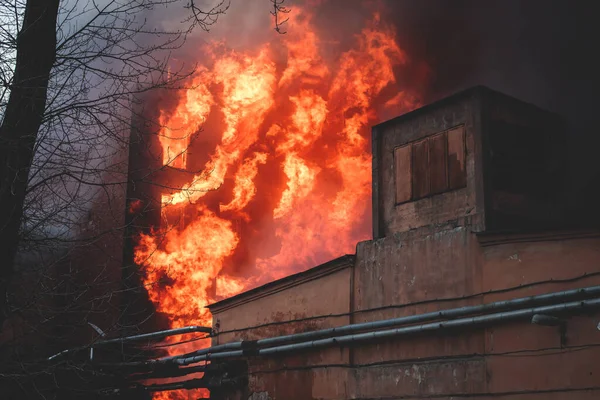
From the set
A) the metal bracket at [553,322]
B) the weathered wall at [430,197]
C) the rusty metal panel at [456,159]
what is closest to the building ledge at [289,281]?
the weathered wall at [430,197]

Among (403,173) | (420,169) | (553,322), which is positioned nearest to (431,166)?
(420,169)

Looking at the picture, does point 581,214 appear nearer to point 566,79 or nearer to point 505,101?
point 505,101

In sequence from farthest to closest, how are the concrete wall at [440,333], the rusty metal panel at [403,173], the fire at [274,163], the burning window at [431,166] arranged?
the fire at [274,163] → the rusty metal panel at [403,173] → the burning window at [431,166] → the concrete wall at [440,333]

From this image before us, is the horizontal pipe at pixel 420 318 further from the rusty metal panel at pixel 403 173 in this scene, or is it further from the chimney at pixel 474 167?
the rusty metal panel at pixel 403 173

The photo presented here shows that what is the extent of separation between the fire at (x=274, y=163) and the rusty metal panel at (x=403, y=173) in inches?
343

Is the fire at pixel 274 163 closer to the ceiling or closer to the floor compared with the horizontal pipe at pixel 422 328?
closer to the ceiling

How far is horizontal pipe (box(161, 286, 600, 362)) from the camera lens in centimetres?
1038

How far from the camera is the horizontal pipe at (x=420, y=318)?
10.4 metres

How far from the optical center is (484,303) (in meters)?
11.8

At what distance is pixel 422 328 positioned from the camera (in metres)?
12.5

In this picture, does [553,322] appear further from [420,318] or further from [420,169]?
[420,169]

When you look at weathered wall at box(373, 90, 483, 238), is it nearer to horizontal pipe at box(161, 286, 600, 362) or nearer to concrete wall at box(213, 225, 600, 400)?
concrete wall at box(213, 225, 600, 400)

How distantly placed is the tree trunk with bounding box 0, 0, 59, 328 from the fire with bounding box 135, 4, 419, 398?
1591 cm

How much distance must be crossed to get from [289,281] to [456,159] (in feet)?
16.1
